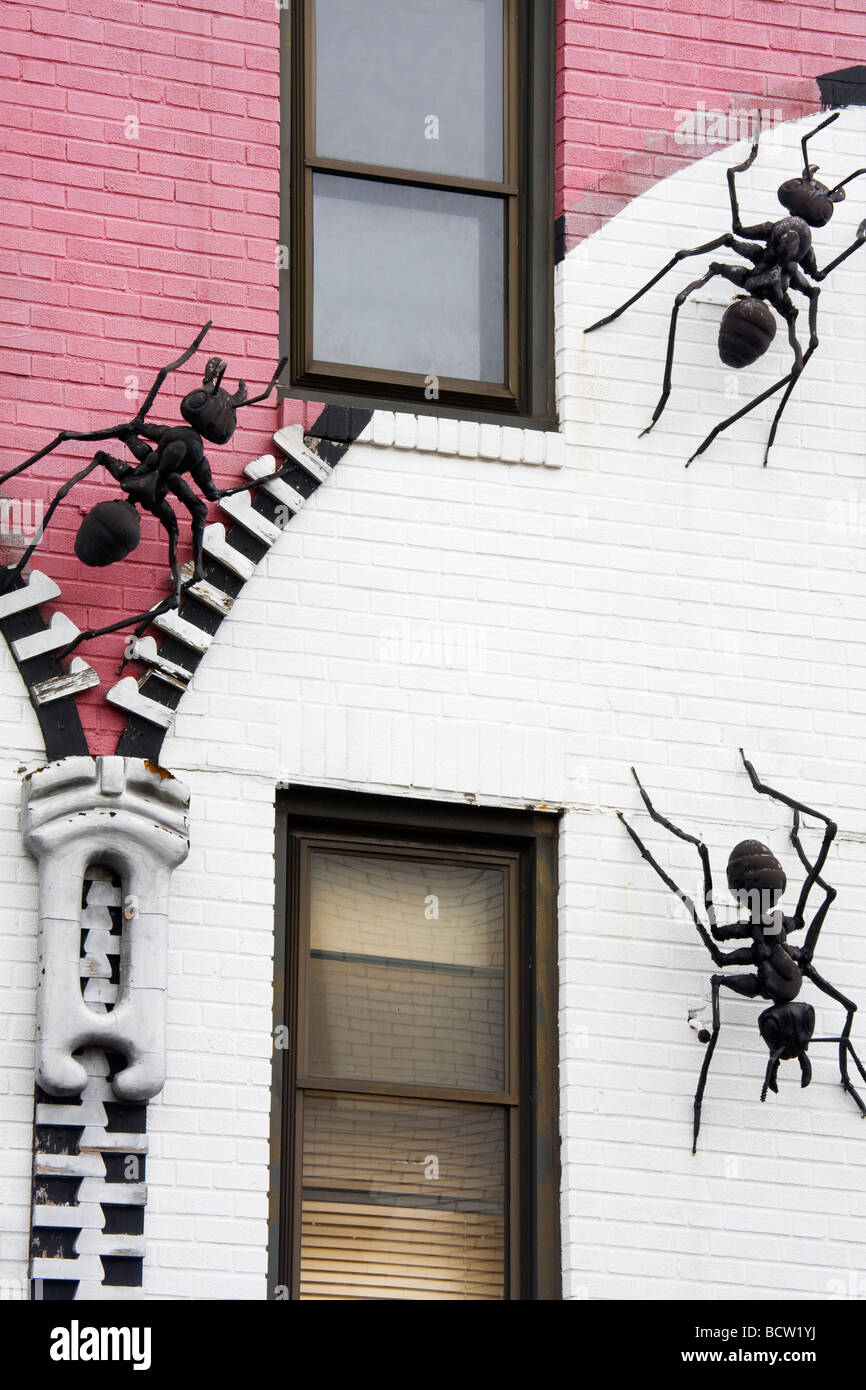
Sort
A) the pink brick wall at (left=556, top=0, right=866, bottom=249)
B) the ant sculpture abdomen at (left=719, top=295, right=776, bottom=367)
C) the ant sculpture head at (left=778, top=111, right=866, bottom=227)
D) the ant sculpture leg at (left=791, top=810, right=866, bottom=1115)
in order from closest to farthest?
1. the ant sculpture leg at (left=791, top=810, right=866, bottom=1115)
2. the ant sculpture abdomen at (left=719, top=295, right=776, bottom=367)
3. the ant sculpture head at (left=778, top=111, right=866, bottom=227)
4. the pink brick wall at (left=556, top=0, right=866, bottom=249)

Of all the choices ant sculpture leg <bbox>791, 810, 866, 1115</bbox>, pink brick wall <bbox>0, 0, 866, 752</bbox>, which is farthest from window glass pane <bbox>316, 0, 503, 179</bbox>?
ant sculpture leg <bbox>791, 810, 866, 1115</bbox>

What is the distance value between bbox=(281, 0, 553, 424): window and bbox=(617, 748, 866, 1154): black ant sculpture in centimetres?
179

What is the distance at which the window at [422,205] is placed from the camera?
31.3 ft

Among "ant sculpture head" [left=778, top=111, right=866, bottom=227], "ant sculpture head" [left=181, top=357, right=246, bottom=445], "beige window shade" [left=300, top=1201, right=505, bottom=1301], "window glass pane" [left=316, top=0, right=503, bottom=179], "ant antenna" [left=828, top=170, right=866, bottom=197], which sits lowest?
"beige window shade" [left=300, top=1201, right=505, bottom=1301]

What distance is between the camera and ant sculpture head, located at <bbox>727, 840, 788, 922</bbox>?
347 inches

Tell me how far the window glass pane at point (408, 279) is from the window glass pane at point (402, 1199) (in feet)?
8.48

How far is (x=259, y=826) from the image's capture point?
28.7 feet

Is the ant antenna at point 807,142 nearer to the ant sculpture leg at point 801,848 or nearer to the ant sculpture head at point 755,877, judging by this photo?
the ant sculpture leg at point 801,848

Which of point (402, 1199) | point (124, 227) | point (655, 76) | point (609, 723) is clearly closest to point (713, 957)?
point (609, 723)

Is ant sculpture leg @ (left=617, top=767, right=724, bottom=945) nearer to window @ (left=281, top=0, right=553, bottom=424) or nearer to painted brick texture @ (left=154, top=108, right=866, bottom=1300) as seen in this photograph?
painted brick texture @ (left=154, top=108, right=866, bottom=1300)
